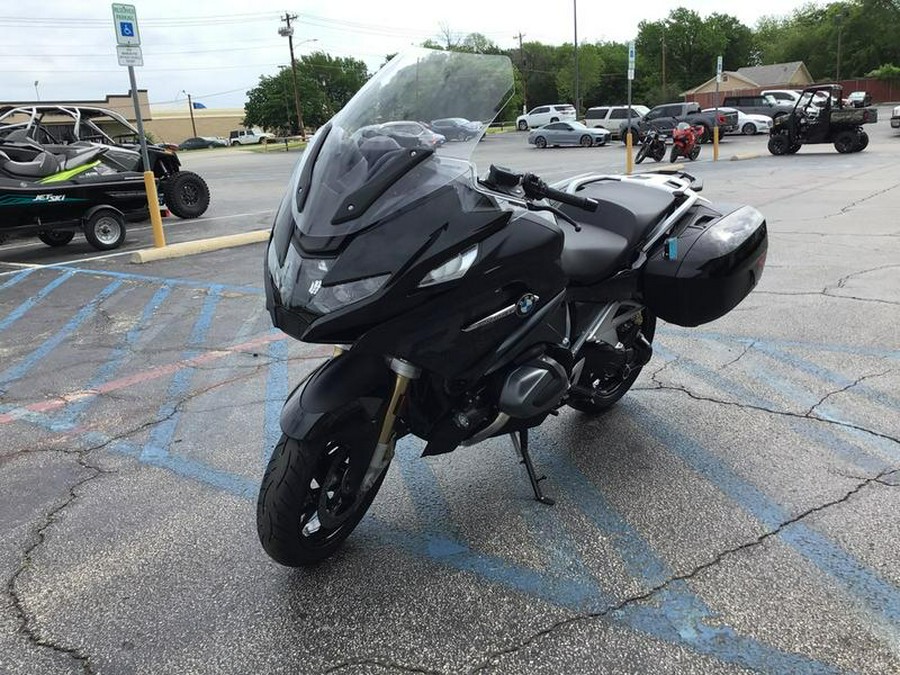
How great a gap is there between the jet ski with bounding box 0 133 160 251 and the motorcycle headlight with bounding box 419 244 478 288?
9043mm

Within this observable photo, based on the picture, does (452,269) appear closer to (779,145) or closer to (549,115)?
(779,145)

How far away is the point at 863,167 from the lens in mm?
16719

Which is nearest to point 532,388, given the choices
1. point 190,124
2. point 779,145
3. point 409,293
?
point 409,293

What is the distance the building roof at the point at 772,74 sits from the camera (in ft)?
227

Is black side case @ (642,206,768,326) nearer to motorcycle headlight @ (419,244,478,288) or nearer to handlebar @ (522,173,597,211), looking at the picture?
handlebar @ (522,173,597,211)

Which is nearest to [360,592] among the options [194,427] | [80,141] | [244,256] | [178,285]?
[194,427]

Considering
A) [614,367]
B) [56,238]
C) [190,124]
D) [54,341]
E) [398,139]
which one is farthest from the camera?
[190,124]

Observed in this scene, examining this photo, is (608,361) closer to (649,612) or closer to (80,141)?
(649,612)

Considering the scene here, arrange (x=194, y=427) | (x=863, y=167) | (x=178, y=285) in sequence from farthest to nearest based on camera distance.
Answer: (x=863, y=167) < (x=178, y=285) < (x=194, y=427)

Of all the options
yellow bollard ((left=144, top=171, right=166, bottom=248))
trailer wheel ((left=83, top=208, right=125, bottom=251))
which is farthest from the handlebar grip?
trailer wheel ((left=83, top=208, right=125, bottom=251))

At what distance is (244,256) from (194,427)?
18.9ft

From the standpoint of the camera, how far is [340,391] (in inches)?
98.4

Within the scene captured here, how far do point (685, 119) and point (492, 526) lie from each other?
30.1 m

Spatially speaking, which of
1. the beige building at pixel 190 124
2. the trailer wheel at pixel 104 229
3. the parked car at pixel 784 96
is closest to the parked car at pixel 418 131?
the trailer wheel at pixel 104 229
